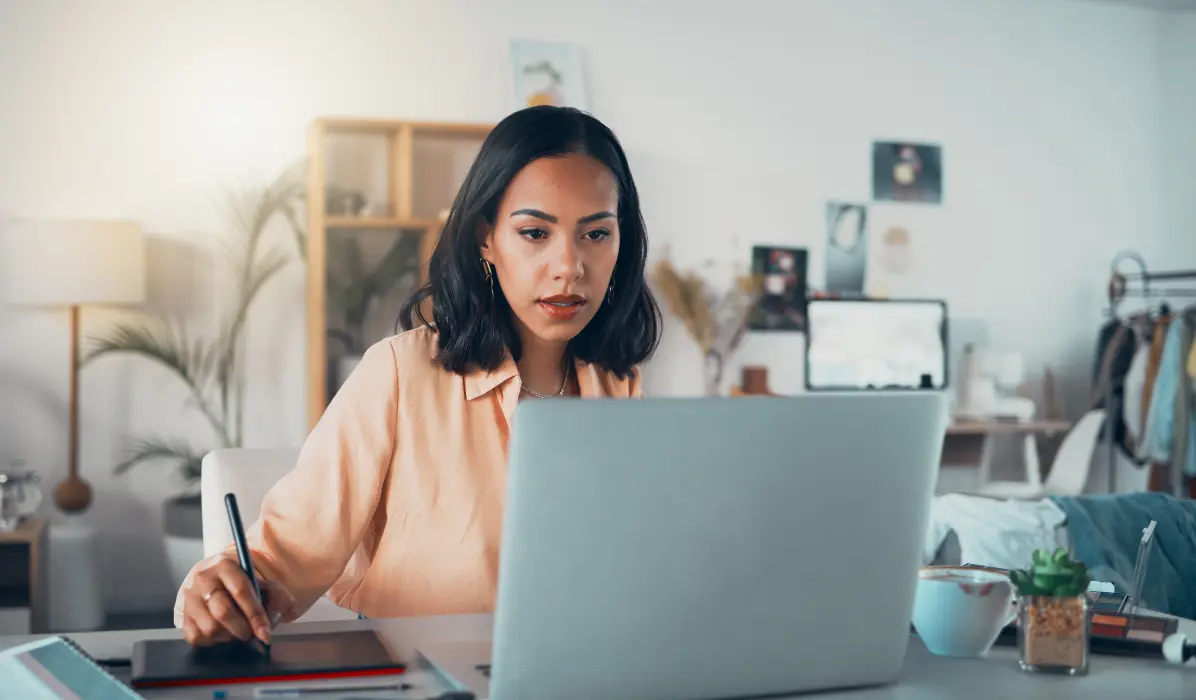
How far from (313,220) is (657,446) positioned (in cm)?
378

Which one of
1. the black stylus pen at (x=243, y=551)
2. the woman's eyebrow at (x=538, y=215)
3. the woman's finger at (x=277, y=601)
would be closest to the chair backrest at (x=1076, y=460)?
the woman's eyebrow at (x=538, y=215)

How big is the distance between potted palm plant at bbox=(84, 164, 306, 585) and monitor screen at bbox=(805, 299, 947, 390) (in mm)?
2258

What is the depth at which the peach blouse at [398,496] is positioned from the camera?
1.33m

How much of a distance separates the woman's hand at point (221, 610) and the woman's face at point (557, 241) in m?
0.50

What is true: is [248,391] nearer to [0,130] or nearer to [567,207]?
[0,130]

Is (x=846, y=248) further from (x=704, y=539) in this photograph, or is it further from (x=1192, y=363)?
(x=704, y=539)

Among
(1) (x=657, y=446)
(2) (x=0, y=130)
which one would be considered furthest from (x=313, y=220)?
(1) (x=657, y=446)

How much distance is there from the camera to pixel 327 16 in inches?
183

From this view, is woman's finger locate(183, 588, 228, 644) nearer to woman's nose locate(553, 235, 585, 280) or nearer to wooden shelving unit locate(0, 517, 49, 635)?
woman's nose locate(553, 235, 585, 280)

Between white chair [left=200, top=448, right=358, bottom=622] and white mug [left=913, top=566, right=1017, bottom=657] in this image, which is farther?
white chair [left=200, top=448, right=358, bottom=622]

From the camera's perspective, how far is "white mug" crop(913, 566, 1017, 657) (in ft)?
3.45

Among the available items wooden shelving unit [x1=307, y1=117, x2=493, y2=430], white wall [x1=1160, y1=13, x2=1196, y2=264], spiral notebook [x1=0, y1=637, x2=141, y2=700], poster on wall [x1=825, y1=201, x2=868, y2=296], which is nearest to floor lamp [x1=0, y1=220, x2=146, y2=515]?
wooden shelving unit [x1=307, y1=117, x2=493, y2=430]

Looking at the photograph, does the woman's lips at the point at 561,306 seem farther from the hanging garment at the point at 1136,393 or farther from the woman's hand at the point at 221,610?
the hanging garment at the point at 1136,393

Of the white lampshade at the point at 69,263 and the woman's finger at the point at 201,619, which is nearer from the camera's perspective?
the woman's finger at the point at 201,619
